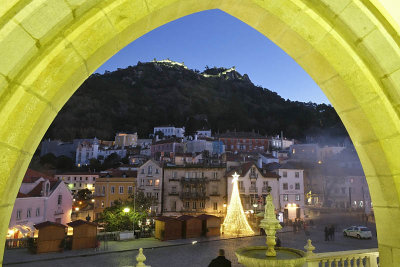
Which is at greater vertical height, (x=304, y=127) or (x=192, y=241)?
(x=304, y=127)

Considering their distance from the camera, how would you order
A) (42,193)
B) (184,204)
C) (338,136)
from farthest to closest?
1. (338,136)
2. (184,204)
3. (42,193)

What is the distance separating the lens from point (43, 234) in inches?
694

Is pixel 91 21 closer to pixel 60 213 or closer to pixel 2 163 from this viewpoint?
pixel 2 163

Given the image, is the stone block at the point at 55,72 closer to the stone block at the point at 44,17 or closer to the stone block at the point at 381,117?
the stone block at the point at 44,17

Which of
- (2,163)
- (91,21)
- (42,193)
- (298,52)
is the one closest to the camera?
(2,163)

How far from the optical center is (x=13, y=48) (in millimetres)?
1605

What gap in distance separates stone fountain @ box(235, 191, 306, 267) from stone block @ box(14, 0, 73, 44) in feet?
16.5

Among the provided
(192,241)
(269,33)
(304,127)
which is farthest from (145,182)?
(304,127)

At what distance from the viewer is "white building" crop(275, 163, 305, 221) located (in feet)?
124

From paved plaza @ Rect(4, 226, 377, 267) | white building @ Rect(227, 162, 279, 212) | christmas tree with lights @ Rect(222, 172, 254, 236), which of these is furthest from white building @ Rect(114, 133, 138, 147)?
paved plaza @ Rect(4, 226, 377, 267)

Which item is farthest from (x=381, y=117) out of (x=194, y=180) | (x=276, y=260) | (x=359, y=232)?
(x=194, y=180)

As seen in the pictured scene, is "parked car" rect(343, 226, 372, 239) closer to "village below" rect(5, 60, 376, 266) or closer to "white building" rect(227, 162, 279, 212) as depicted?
"village below" rect(5, 60, 376, 266)

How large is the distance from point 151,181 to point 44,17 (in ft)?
118

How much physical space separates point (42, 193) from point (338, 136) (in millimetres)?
86453
